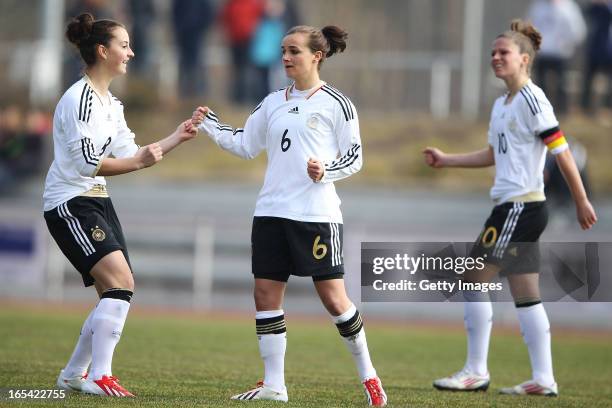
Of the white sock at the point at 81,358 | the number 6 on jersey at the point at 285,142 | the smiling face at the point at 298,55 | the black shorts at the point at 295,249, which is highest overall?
the smiling face at the point at 298,55

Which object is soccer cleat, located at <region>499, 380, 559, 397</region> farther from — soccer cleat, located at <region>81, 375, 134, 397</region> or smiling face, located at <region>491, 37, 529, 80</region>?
soccer cleat, located at <region>81, 375, 134, 397</region>

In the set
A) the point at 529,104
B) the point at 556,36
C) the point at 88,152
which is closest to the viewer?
the point at 88,152

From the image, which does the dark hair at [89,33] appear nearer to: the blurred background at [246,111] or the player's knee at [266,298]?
the player's knee at [266,298]

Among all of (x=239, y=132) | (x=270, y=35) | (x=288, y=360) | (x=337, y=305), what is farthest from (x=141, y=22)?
(x=337, y=305)

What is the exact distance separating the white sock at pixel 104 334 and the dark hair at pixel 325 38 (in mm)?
1960

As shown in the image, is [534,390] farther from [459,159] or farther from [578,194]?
[459,159]

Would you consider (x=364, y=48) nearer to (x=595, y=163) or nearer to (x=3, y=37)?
(x=595, y=163)

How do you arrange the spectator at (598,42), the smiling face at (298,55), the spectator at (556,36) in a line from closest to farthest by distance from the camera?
the smiling face at (298,55), the spectator at (556,36), the spectator at (598,42)

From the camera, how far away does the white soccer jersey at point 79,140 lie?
265 inches

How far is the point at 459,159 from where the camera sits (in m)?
8.39

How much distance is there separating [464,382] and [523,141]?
5.75ft

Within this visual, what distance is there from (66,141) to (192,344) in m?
4.90

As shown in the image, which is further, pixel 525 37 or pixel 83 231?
pixel 525 37

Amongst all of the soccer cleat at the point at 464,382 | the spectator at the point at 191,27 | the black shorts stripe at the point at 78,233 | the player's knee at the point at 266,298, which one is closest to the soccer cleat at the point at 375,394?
the player's knee at the point at 266,298
